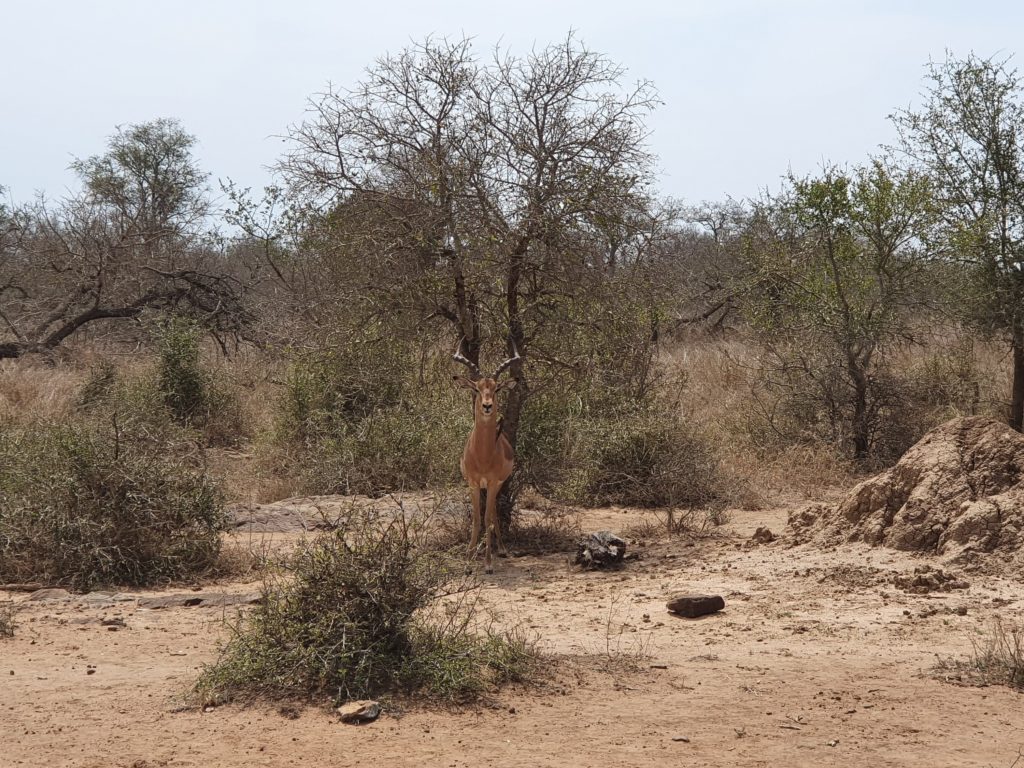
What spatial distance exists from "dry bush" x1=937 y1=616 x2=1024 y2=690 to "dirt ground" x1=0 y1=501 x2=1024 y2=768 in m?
0.13

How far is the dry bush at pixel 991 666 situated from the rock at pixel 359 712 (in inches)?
118

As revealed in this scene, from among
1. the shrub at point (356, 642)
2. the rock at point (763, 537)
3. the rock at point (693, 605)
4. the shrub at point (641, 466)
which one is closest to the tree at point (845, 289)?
the shrub at point (641, 466)

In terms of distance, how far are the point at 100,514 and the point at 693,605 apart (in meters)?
4.78

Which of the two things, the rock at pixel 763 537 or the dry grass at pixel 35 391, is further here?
the dry grass at pixel 35 391

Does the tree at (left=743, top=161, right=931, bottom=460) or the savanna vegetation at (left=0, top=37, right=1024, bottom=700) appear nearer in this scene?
the savanna vegetation at (left=0, top=37, right=1024, bottom=700)

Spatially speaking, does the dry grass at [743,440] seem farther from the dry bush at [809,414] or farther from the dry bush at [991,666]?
the dry bush at [991,666]

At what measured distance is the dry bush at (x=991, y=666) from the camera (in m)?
5.64

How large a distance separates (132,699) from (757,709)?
3094 millimetres

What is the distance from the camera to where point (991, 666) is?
18.9 feet

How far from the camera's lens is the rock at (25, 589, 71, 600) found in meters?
8.11

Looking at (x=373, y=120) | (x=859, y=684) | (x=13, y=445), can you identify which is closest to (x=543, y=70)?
(x=373, y=120)

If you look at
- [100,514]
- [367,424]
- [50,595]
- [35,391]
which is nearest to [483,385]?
[100,514]

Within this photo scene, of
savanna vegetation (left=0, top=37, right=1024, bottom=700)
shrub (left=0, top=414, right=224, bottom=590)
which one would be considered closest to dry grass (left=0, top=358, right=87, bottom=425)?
savanna vegetation (left=0, top=37, right=1024, bottom=700)

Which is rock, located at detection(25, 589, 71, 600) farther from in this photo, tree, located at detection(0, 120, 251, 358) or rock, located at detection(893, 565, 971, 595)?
tree, located at detection(0, 120, 251, 358)
